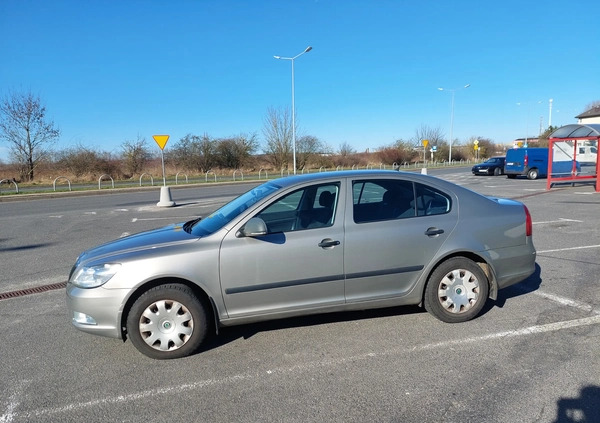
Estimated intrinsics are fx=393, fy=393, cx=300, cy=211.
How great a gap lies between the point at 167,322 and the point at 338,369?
1510 mm

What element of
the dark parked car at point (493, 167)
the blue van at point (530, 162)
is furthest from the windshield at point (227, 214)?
the dark parked car at point (493, 167)

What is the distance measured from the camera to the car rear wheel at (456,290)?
3.91 m

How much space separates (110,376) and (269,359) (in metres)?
1.30

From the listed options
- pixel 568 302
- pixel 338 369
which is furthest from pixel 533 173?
pixel 338 369

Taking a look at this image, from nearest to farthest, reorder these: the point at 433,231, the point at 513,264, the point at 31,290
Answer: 1. the point at 433,231
2. the point at 513,264
3. the point at 31,290

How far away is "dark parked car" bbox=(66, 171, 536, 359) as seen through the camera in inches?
133

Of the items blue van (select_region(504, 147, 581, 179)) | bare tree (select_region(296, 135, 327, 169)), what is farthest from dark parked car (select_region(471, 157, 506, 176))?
bare tree (select_region(296, 135, 327, 169))

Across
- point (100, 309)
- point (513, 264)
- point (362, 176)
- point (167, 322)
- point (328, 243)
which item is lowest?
point (167, 322)

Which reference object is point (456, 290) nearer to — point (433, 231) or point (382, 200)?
point (433, 231)

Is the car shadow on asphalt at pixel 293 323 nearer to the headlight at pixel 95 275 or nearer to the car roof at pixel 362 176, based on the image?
the headlight at pixel 95 275

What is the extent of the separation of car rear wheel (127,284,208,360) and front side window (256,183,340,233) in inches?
37.8

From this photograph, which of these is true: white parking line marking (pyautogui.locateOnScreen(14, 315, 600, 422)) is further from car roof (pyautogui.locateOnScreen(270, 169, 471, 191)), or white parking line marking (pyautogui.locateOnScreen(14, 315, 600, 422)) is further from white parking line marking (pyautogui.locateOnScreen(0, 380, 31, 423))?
car roof (pyautogui.locateOnScreen(270, 169, 471, 191))

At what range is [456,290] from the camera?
13.0 feet

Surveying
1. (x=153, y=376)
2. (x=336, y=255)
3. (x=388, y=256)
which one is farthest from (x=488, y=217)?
(x=153, y=376)
